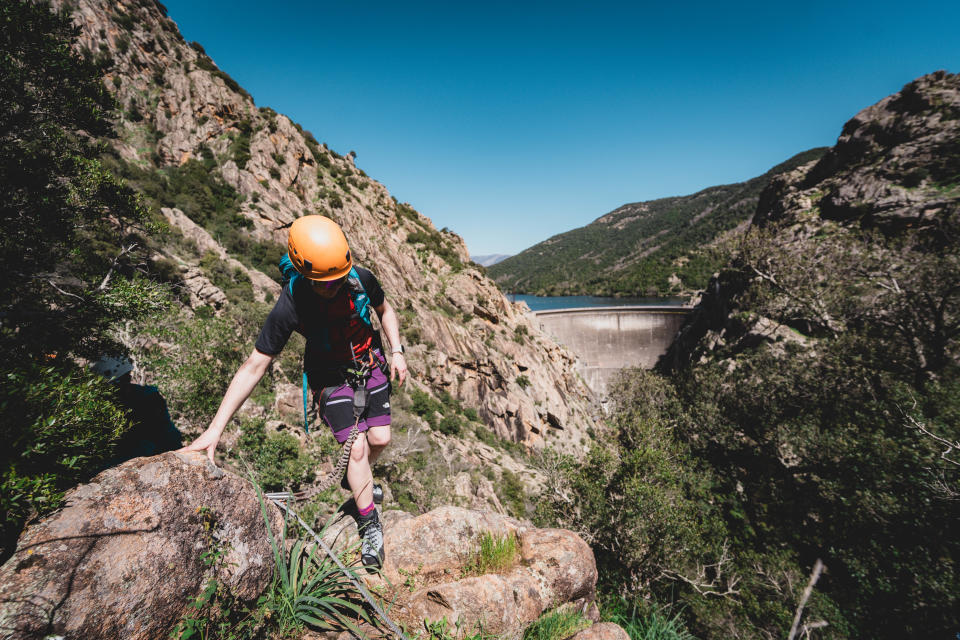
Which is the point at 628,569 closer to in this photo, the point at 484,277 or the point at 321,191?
the point at 484,277

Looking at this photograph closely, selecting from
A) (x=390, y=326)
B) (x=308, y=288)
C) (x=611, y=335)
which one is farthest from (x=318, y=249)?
(x=611, y=335)

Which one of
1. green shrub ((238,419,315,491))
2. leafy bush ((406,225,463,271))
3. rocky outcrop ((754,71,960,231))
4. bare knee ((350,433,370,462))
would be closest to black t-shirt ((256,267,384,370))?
bare knee ((350,433,370,462))

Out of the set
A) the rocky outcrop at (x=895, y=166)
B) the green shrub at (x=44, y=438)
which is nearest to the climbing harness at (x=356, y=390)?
the green shrub at (x=44, y=438)

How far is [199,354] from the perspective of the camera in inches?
405

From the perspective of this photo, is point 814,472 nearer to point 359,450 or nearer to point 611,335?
point 359,450

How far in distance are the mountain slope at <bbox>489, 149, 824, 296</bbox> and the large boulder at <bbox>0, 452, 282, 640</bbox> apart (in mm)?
75327

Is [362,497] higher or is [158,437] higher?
[158,437]

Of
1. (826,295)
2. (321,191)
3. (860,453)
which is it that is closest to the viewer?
(860,453)

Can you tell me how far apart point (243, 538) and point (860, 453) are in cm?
Result: 1805

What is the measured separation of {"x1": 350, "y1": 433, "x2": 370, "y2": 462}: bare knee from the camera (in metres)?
2.93

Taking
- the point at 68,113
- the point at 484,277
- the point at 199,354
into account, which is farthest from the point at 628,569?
the point at 484,277

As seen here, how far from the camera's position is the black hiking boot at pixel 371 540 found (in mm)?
2924

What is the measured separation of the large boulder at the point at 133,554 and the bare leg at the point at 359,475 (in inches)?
30.1

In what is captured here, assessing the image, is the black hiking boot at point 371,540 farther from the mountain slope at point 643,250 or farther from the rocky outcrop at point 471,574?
the mountain slope at point 643,250
